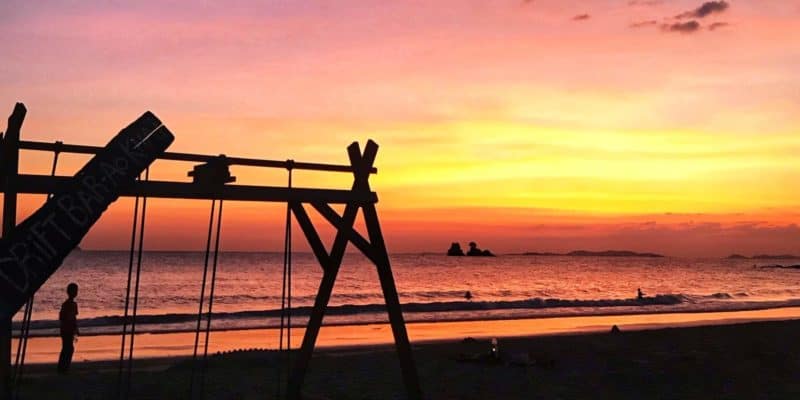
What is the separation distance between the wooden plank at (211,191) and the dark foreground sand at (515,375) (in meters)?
3.74

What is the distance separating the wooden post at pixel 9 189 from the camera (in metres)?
6.70

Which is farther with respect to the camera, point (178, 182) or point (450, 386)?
point (450, 386)

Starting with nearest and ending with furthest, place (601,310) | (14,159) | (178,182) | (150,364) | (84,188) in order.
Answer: (84,188), (14,159), (178,182), (150,364), (601,310)

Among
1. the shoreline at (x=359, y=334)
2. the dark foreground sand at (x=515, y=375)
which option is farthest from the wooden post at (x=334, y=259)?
the shoreline at (x=359, y=334)

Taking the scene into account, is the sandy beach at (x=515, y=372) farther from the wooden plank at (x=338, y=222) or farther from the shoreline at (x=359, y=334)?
the wooden plank at (x=338, y=222)

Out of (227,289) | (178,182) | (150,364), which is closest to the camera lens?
(178,182)

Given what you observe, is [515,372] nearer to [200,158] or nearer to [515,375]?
[515,375]

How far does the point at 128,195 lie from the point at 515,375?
25.1 feet

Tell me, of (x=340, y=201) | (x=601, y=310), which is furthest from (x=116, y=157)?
(x=601, y=310)

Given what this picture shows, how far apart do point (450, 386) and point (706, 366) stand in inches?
198

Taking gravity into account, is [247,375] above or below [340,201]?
below

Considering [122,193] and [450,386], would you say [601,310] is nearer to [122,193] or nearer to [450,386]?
[450,386]

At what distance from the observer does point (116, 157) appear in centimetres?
674

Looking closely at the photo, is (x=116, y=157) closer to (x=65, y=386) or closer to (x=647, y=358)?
(x=65, y=386)
